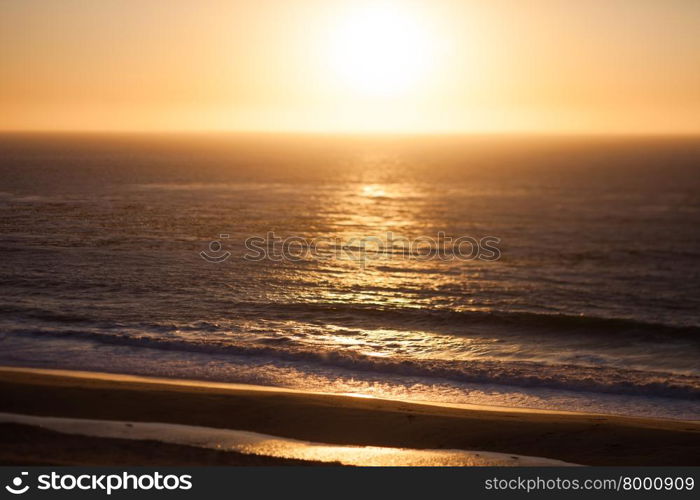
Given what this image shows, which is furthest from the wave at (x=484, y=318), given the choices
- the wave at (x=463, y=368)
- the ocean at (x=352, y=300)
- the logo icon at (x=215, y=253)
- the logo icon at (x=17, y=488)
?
the logo icon at (x=17, y=488)

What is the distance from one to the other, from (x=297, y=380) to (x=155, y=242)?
22120mm

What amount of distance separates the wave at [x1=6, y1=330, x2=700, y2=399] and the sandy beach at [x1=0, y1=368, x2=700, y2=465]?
124 inches

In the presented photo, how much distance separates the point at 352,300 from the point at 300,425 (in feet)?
48.0

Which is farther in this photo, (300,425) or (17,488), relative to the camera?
(300,425)

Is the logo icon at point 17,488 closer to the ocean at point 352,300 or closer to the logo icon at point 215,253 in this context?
the ocean at point 352,300

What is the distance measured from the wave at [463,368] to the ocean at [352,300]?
0.23 ft

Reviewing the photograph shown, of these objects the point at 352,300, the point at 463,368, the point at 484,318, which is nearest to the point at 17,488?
the point at 463,368

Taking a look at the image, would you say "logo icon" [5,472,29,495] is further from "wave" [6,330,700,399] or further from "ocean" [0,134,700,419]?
"wave" [6,330,700,399]

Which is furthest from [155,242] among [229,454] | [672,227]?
[672,227]

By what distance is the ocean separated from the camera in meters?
19.2

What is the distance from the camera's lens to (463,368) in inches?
787

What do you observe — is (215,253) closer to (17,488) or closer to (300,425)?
(300,425)

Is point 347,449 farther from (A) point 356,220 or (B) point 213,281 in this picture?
(A) point 356,220

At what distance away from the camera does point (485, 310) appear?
28453mm
